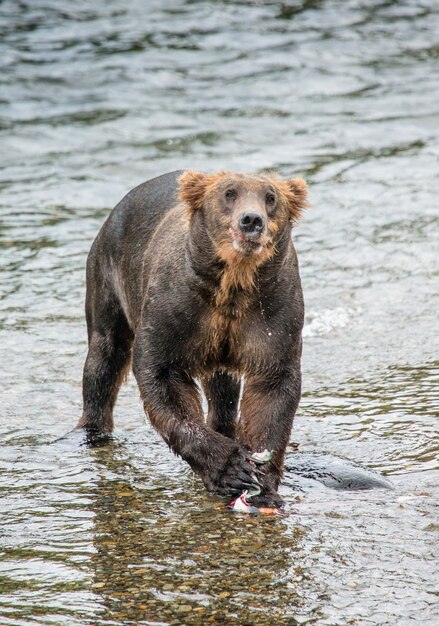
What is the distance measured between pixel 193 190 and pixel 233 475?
1.53 metres

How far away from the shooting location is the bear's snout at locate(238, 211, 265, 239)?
19.8ft

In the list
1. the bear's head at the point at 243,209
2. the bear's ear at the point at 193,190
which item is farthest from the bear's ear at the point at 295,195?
the bear's ear at the point at 193,190

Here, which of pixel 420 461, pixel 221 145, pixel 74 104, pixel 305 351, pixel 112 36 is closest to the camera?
pixel 420 461

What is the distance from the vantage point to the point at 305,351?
9688mm

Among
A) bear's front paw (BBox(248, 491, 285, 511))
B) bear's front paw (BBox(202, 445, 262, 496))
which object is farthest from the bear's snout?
bear's front paw (BBox(248, 491, 285, 511))

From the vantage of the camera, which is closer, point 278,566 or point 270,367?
point 278,566

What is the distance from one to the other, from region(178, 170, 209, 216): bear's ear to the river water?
1539mm

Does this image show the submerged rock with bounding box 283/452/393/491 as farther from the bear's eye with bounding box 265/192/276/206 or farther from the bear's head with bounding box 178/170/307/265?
the bear's eye with bounding box 265/192/276/206

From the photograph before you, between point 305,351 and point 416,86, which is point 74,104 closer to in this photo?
point 416,86

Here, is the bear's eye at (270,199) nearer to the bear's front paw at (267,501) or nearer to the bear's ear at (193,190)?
the bear's ear at (193,190)

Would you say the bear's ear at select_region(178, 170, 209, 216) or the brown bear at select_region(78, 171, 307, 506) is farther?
the bear's ear at select_region(178, 170, 209, 216)

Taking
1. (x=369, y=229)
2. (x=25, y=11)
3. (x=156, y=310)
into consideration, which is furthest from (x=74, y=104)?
(x=156, y=310)

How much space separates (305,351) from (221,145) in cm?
615

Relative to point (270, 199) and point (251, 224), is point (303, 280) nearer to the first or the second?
point (270, 199)
